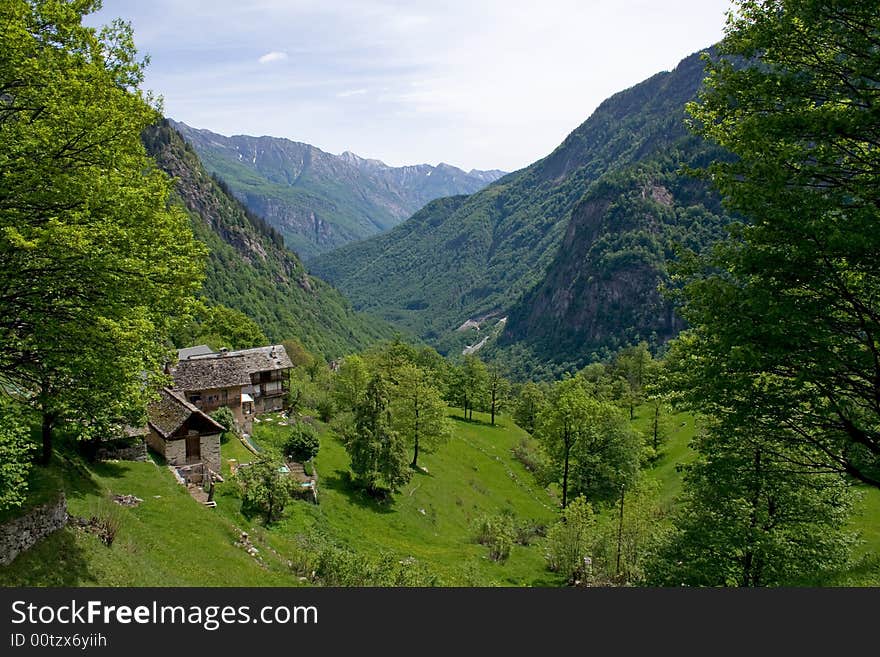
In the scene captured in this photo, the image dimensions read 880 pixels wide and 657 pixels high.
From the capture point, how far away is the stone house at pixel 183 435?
35.5 metres

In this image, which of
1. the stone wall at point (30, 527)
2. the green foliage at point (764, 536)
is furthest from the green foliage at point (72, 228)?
the green foliage at point (764, 536)

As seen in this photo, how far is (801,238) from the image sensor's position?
37.1 feet

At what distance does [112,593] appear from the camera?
1166cm

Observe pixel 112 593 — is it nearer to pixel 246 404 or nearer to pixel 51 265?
pixel 51 265

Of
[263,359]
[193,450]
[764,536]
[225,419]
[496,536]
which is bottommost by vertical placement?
[496,536]

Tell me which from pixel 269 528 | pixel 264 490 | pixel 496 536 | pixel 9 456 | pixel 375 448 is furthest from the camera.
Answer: pixel 375 448

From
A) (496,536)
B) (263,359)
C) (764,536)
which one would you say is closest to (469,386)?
(263,359)

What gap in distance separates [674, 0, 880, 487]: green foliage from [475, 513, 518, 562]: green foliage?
34.9m

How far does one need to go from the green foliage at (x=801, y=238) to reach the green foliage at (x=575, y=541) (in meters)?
27.1

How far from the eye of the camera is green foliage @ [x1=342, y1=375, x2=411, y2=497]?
164 ft

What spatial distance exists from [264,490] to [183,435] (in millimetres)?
6809

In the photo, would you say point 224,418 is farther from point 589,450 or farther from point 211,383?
point 589,450

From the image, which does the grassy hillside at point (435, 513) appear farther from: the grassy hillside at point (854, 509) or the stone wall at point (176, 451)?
the grassy hillside at point (854, 509)

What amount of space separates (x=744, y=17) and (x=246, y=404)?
59.4 metres
